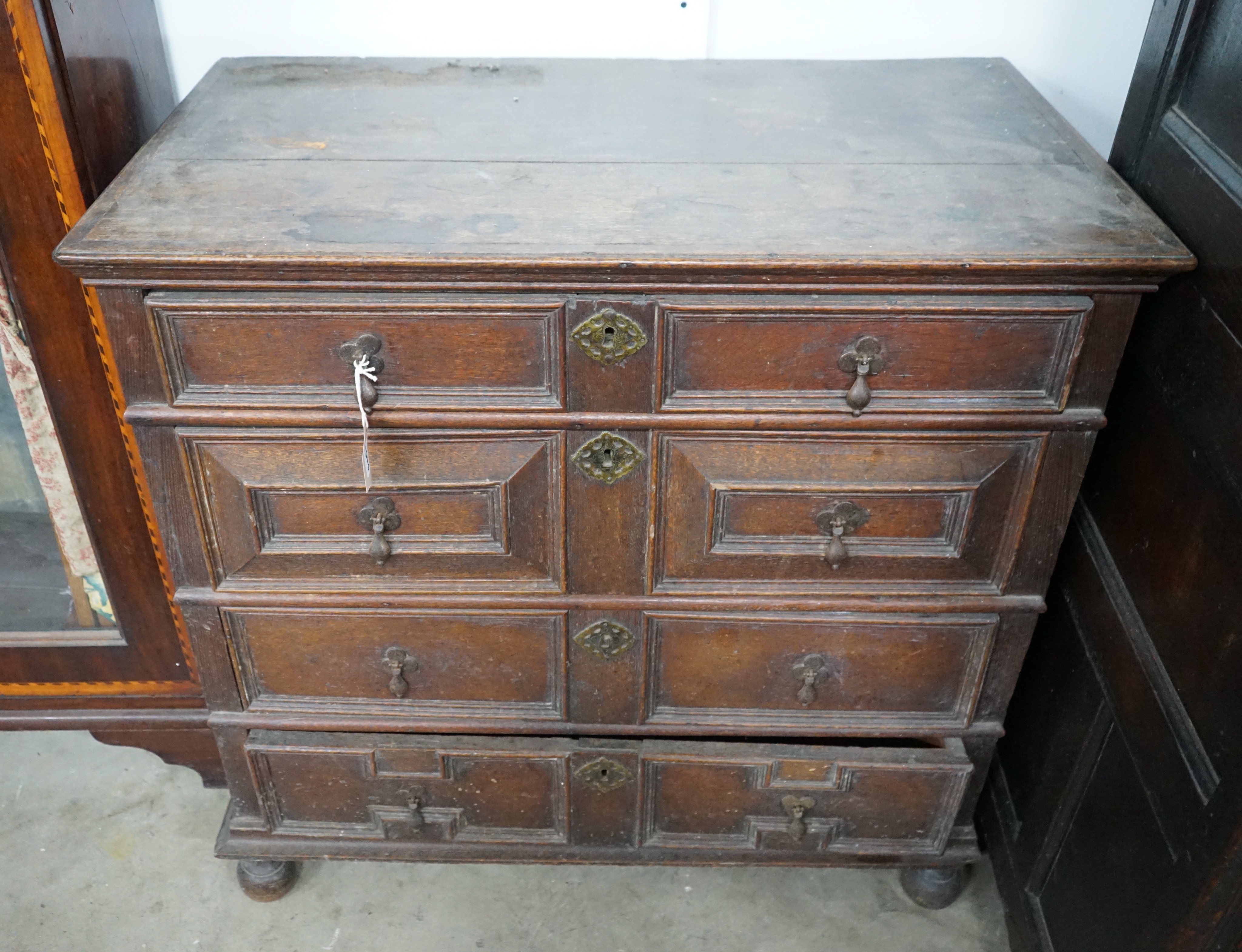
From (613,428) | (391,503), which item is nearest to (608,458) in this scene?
(613,428)

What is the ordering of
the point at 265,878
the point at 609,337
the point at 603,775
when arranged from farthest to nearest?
1. the point at 265,878
2. the point at 603,775
3. the point at 609,337

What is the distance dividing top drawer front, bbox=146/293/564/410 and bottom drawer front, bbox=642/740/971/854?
0.64 metres

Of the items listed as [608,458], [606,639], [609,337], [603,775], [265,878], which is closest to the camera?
[609,337]

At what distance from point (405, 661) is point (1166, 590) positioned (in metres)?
0.98

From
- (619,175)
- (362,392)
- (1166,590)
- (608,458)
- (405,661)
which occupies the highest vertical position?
(619,175)

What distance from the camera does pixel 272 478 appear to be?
1.33 metres

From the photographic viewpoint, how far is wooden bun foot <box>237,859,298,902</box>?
70.1 inches

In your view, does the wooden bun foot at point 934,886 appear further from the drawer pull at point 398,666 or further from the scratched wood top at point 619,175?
the scratched wood top at point 619,175

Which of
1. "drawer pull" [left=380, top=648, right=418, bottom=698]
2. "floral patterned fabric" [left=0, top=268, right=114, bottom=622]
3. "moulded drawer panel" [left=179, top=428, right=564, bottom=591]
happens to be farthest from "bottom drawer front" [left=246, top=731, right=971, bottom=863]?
"floral patterned fabric" [left=0, top=268, right=114, bottom=622]

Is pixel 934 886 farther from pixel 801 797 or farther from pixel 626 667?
pixel 626 667

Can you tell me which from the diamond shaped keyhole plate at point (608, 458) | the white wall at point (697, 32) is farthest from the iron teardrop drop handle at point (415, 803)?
the white wall at point (697, 32)

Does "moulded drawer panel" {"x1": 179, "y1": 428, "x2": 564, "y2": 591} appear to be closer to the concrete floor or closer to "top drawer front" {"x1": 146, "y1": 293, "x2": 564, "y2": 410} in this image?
"top drawer front" {"x1": 146, "y1": 293, "x2": 564, "y2": 410}

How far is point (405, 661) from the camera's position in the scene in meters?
1.52

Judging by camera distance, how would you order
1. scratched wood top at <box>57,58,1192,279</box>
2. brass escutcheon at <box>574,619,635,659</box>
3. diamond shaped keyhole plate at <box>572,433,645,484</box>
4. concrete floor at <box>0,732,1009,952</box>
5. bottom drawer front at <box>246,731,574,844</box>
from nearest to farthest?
scratched wood top at <box>57,58,1192,279</box>
diamond shaped keyhole plate at <box>572,433,645,484</box>
brass escutcheon at <box>574,619,635,659</box>
bottom drawer front at <box>246,731,574,844</box>
concrete floor at <box>0,732,1009,952</box>
